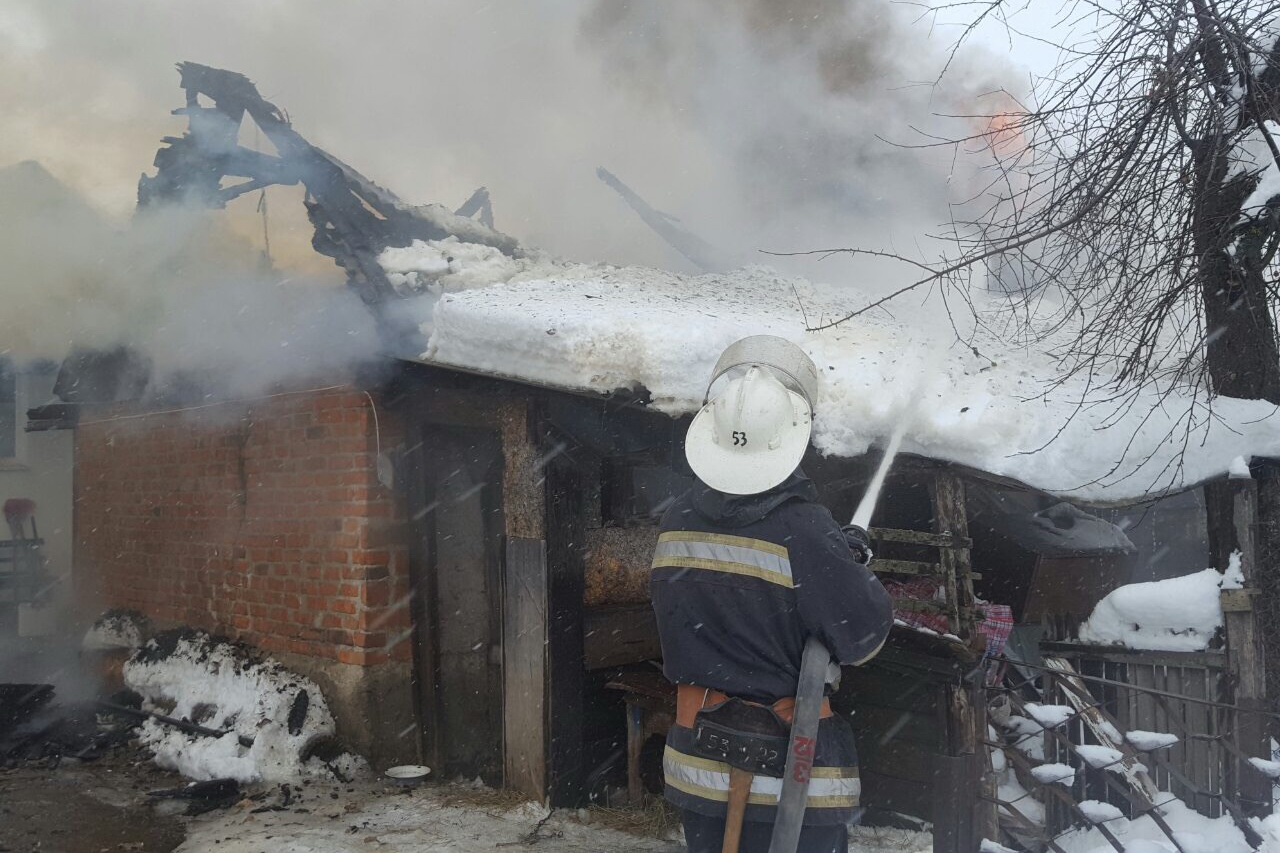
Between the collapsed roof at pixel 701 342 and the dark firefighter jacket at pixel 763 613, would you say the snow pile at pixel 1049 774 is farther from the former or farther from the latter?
the dark firefighter jacket at pixel 763 613

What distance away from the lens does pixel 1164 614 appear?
4270 mm

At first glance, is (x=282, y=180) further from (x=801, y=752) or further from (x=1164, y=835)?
(x=1164, y=835)

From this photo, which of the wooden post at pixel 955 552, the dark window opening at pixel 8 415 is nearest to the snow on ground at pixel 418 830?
the wooden post at pixel 955 552

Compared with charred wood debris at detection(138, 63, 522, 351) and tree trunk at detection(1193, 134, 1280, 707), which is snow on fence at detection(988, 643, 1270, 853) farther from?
charred wood debris at detection(138, 63, 522, 351)

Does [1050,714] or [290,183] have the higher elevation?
[290,183]

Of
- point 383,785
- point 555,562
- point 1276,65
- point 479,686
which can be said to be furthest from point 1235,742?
point 383,785

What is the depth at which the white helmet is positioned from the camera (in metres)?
2.69

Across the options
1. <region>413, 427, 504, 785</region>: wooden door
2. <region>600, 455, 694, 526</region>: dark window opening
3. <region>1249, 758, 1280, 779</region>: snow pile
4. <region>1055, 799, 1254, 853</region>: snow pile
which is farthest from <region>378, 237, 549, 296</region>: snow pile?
<region>1249, 758, 1280, 779</region>: snow pile

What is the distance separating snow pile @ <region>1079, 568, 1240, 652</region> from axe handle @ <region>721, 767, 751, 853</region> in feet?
9.14

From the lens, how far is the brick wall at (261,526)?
5.28 m

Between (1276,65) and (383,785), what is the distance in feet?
18.4

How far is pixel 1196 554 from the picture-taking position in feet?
29.7

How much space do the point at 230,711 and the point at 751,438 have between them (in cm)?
448

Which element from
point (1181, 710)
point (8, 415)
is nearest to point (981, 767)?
point (1181, 710)
